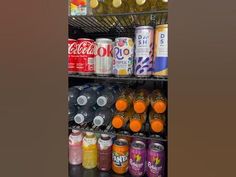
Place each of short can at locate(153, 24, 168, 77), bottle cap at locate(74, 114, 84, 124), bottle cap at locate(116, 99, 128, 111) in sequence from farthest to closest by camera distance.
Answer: bottle cap at locate(74, 114, 84, 124) → bottle cap at locate(116, 99, 128, 111) → short can at locate(153, 24, 168, 77)

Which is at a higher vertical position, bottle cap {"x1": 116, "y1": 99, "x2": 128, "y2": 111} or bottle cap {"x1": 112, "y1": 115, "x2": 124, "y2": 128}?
bottle cap {"x1": 116, "y1": 99, "x2": 128, "y2": 111}

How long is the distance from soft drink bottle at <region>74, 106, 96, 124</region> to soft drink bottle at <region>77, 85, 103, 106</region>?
4 centimetres

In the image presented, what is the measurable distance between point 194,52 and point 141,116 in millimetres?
426

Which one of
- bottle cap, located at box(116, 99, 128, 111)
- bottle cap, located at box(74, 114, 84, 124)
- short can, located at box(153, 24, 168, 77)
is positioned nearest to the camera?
short can, located at box(153, 24, 168, 77)

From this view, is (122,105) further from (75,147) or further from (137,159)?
(75,147)

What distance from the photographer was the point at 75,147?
3.65ft

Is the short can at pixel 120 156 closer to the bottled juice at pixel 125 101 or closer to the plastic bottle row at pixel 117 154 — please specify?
the plastic bottle row at pixel 117 154

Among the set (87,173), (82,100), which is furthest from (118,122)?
(87,173)

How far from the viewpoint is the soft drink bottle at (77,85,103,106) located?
3.56 feet

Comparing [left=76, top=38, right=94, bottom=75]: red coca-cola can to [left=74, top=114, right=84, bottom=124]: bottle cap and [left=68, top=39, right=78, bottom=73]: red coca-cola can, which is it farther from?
[left=74, top=114, right=84, bottom=124]: bottle cap

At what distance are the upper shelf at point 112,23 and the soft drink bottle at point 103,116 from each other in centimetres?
49

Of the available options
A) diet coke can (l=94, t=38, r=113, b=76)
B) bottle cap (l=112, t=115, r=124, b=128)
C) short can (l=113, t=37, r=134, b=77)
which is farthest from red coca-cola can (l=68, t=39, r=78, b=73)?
bottle cap (l=112, t=115, r=124, b=128)
